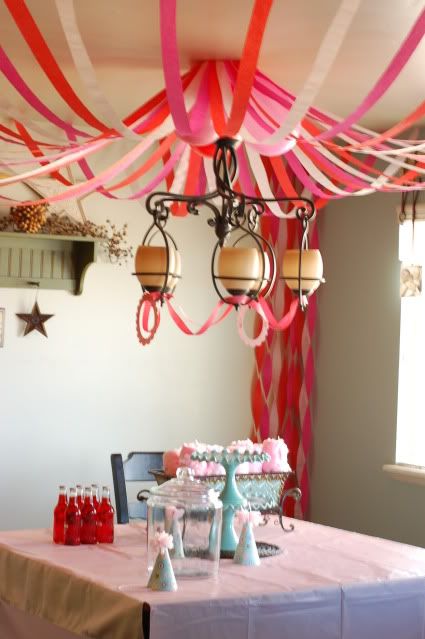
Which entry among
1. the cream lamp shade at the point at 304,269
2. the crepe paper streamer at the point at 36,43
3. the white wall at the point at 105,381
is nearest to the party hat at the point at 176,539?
the cream lamp shade at the point at 304,269

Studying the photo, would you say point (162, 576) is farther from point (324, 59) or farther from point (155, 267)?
point (324, 59)

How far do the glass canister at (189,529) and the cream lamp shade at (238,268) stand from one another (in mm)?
617

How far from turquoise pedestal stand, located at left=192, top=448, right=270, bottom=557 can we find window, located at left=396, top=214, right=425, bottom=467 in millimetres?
1780

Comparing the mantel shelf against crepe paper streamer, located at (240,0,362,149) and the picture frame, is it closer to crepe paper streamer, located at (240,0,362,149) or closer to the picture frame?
the picture frame

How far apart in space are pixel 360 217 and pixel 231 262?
245 centimetres

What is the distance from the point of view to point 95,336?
5.14 m

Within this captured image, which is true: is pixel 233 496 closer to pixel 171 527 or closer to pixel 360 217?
pixel 171 527

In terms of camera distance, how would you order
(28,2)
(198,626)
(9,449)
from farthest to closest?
(9,449) → (28,2) → (198,626)

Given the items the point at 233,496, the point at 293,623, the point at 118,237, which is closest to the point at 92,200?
the point at 118,237

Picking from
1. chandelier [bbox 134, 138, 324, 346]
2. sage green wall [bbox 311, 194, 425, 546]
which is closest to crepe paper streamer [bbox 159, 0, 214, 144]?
chandelier [bbox 134, 138, 324, 346]

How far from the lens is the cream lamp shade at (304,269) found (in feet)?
10.6

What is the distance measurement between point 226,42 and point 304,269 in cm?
88

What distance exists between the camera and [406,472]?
488cm

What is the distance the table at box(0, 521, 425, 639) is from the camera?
2.68 m
